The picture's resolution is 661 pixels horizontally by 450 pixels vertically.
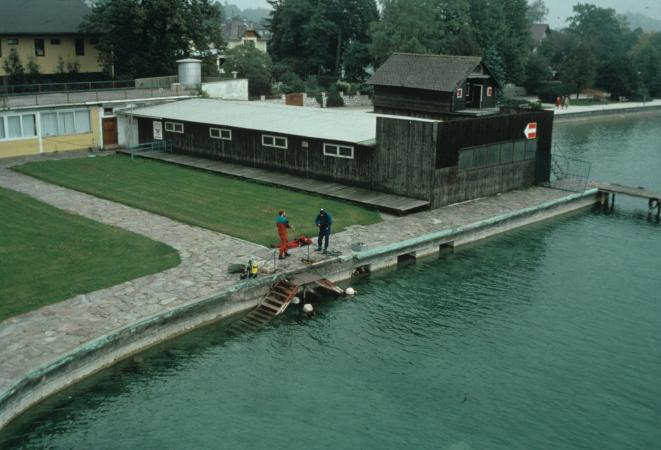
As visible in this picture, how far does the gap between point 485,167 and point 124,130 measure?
955 inches

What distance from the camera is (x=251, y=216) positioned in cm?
3002

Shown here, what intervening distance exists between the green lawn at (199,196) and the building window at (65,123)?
3414 mm

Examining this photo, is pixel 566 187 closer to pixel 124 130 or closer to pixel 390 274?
pixel 390 274

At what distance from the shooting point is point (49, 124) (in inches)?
1681

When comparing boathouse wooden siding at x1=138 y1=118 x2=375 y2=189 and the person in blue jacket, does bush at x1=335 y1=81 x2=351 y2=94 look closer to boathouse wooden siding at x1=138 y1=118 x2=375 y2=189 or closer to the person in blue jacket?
boathouse wooden siding at x1=138 y1=118 x2=375 y2=189

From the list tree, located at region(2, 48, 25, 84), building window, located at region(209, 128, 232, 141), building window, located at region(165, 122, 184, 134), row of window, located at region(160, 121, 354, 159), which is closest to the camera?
row of window, located at region(160, 121, 354, 159)

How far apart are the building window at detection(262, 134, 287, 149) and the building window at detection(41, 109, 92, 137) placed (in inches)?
543

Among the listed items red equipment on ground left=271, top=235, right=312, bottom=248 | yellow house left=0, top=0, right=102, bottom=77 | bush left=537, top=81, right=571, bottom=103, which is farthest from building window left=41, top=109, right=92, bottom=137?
bush left=537, top=81, right=571, bottom=103

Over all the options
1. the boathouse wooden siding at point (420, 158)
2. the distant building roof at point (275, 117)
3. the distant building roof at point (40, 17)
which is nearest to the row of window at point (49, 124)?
the distant building roof at point (275, 117)

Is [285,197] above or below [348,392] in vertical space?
above

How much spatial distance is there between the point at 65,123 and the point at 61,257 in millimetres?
21731

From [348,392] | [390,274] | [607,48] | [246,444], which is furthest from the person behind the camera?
[607,48]

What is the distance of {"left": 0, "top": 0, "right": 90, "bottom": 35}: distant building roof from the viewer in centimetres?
5213

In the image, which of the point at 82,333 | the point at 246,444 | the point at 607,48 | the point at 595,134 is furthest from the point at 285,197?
the point at 607,48
